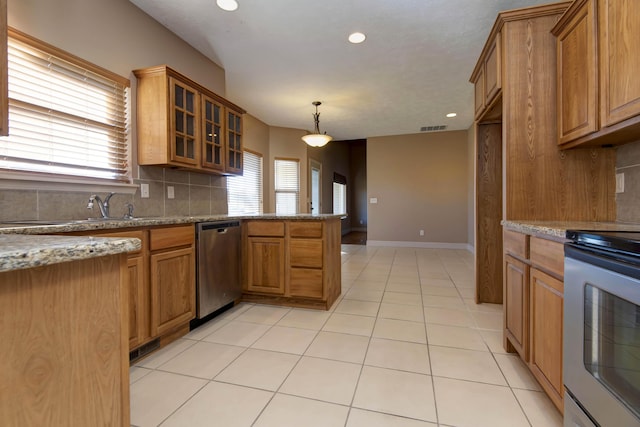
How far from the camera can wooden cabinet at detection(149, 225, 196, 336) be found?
1918 mm

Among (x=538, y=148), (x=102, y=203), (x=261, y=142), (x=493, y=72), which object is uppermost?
(x=261, y=142)

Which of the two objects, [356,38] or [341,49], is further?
[341,49]

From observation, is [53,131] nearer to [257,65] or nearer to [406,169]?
[257,65]

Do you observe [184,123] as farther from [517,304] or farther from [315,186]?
[315,186]

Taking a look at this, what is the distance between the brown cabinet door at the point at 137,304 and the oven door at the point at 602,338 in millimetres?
2190

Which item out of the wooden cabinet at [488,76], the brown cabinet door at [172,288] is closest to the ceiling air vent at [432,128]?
the wooden cabinet at [488,76]

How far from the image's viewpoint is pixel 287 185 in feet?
20.5

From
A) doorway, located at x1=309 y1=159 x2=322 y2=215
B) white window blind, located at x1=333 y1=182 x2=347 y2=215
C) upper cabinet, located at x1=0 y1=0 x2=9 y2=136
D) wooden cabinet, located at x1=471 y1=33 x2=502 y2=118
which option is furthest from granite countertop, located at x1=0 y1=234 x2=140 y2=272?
white window blind, located at x1=333 y1=182 x2=347 y2=215

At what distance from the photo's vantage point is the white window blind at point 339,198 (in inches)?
379

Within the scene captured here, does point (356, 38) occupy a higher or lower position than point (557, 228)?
higher

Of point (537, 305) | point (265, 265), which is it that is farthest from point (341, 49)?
point (537, 305)

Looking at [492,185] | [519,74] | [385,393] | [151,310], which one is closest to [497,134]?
[492,185]

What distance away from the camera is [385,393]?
5.00 feet

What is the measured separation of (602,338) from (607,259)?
288 mm
